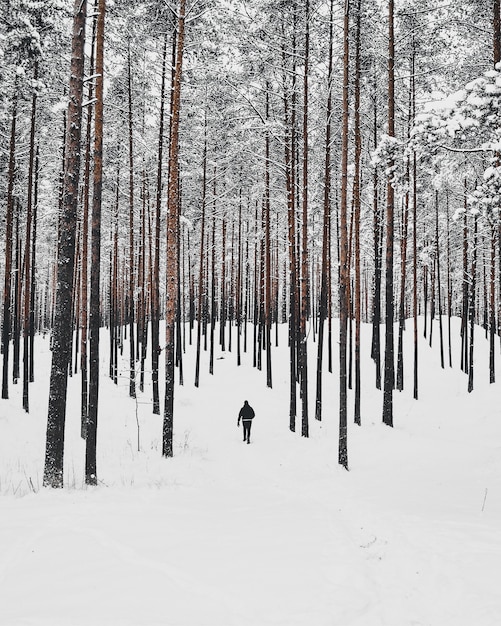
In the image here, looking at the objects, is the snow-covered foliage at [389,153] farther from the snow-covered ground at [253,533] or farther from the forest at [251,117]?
the snow-covered ground at [253,533]

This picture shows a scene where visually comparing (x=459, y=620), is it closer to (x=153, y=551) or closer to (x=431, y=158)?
(x=153, y=551)

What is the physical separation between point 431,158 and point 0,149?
15.4 metres

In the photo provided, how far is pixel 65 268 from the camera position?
27.7ft

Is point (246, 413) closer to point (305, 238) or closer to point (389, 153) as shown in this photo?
point (305, 238)

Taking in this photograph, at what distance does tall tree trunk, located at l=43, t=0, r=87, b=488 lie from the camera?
327 inches

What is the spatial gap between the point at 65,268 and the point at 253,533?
226 inches

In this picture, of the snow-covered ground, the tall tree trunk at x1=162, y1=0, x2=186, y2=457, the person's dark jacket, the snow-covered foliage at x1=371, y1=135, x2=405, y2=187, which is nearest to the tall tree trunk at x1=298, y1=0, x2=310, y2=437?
the snow-covered ground

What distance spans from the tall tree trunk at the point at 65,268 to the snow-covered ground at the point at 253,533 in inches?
33.7

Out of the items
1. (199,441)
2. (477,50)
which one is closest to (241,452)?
→ (199,441)

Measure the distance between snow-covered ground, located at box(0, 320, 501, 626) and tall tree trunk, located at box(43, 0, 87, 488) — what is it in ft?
2.81

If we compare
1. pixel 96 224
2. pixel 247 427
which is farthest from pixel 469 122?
pixel 247 427

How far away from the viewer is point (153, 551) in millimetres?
5480

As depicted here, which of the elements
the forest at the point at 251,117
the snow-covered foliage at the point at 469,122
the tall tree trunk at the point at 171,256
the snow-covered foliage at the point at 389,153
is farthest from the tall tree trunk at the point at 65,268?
the snow-covered foliage at the point at 469,122

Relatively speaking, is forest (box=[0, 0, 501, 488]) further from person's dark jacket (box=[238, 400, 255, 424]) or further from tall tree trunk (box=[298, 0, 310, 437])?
person's dark jacket (box=[238, 400, 255, 424])
